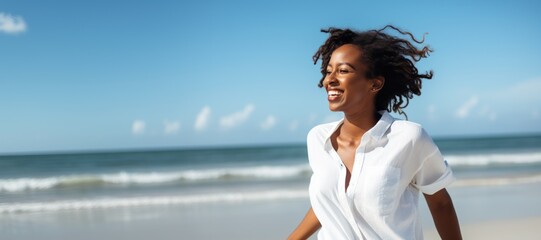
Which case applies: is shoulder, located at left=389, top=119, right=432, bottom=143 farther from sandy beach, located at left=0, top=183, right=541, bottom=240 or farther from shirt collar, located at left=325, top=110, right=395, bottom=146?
sandy beach, located at left=0, top=183, right=541, bottom=240

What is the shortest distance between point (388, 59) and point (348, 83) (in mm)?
205

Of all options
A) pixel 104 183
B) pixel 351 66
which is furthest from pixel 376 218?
pixel 104 183

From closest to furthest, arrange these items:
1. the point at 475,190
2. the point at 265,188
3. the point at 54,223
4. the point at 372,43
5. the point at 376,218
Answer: the point at 376,218 → the point at 372,43 → the point at 54,223 → the point at 475,190 → the point at 265,188

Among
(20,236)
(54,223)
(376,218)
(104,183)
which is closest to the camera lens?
(376,218)

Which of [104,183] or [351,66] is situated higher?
[351,66]

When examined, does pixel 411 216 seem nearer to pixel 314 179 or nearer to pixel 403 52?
pixel 314 179

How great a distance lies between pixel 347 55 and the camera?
2322 millimetres

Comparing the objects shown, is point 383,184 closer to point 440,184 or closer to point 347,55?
point 440,184

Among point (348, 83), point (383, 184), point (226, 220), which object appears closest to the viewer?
point (383, 184)

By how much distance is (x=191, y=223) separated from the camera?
25.6 feet

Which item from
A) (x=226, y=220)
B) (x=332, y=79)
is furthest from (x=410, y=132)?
(x=226, y=220)

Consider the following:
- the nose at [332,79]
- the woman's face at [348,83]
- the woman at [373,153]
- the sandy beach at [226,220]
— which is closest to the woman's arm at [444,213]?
the woman at [373,153]

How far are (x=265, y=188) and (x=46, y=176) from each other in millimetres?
10060

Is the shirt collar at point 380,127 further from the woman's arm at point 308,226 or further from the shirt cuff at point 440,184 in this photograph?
the woman's arm at point 308,226
